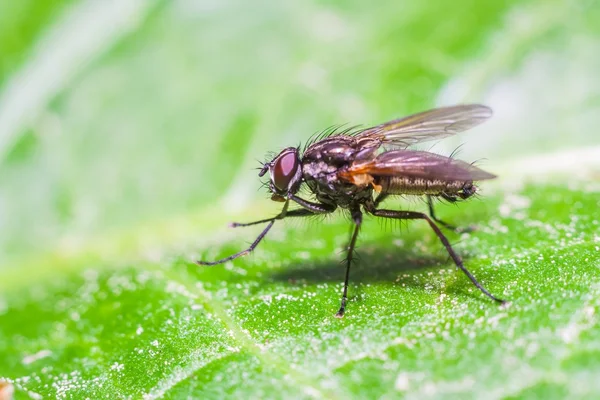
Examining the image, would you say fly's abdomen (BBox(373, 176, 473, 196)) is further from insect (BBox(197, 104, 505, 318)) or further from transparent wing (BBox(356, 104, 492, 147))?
transparent wing (BBox(356, 104, 492, 147))

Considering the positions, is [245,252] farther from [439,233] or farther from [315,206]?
[439,233]

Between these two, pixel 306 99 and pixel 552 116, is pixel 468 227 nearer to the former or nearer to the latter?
pixel 552 116

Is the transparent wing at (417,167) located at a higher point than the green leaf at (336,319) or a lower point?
higher

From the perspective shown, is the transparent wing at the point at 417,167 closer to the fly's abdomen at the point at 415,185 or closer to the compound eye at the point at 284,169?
the fly's abdomen at the point at 415,185

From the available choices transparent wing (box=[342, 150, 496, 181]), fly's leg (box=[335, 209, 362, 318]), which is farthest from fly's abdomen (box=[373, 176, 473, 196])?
fly's leg (box=[335, 209, 362, 318])

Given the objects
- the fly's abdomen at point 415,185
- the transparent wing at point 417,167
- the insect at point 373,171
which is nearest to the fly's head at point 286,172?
the insect at point 373,171

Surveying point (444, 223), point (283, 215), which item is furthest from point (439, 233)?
point (283, 215)
